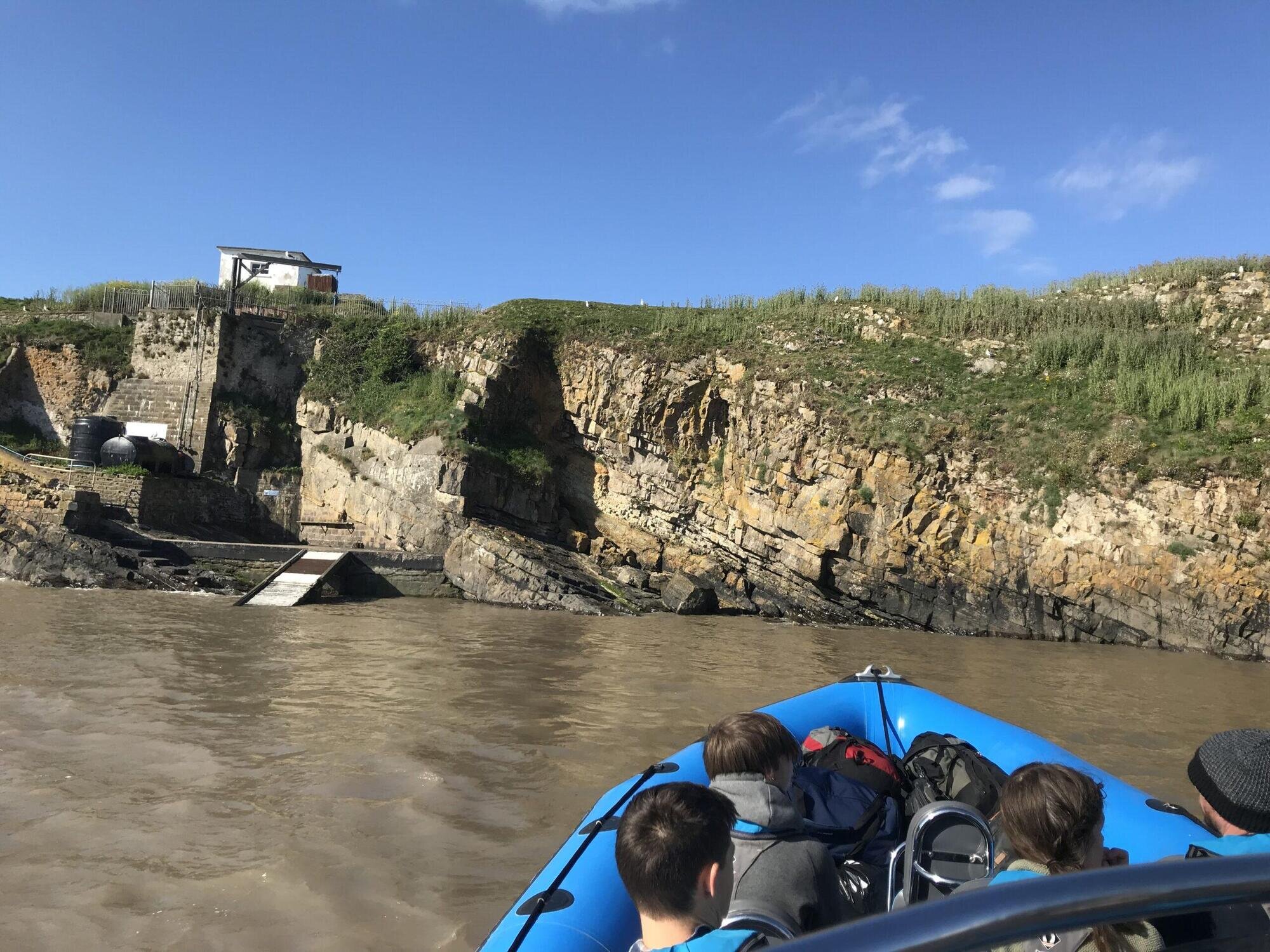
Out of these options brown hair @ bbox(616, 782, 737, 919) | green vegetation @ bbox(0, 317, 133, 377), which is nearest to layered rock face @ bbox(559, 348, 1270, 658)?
green vegetation @ bbox(0, 317, 133, 377)

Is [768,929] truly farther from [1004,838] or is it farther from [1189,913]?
[1189,913]

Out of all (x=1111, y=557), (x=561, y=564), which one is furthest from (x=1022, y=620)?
(x=561, y=564)

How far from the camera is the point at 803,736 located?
493 cm

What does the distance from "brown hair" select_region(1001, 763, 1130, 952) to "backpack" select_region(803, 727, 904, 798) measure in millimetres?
1526

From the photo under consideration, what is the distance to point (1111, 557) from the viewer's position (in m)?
14.8

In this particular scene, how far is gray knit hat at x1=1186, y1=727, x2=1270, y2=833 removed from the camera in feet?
7.27

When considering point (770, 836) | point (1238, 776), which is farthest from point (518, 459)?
point (1238, 776)

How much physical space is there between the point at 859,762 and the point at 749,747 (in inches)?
52.0

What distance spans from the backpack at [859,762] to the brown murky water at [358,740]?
165cm

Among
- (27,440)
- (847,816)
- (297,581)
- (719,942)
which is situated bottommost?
(297,581)

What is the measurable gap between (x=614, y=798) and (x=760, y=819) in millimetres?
1368

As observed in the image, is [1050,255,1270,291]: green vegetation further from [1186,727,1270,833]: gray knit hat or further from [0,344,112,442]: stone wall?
[0,344,112,442]: stone wall

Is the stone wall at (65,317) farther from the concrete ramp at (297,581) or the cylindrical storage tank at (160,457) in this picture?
the concrete ramp at (297,581)

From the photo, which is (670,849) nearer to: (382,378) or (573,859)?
(573,859)
